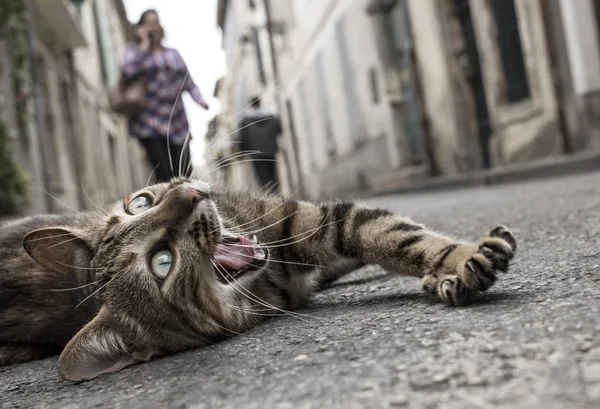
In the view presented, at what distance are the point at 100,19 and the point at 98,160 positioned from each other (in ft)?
19.4

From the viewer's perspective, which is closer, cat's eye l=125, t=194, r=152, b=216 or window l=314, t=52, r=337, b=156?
A: cat's eye l=125, t=194, r=152, b=216

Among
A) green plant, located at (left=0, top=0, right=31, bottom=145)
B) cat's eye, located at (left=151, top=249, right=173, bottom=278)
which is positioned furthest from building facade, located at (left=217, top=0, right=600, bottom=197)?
green plant, located at (left=0, top=0, right=31, bottom=145)

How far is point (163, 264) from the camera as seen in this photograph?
2.11m

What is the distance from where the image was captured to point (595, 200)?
4344mm

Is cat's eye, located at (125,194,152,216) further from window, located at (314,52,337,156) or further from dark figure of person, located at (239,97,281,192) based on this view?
window, located at (314,52,337,156)

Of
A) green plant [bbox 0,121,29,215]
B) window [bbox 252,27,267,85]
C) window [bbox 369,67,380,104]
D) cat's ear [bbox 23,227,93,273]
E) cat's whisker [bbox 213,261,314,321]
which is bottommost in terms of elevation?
cat's whisker [bbox 213,261,314,321]

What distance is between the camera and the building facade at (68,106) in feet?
31.7

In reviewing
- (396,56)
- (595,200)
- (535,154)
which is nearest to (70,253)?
(595,200)

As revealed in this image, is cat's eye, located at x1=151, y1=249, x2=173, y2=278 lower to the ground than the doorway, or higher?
lower

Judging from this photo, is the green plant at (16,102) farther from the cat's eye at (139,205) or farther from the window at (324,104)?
the window at (324,104)

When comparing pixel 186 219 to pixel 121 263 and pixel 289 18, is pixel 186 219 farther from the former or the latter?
pixel 289 18

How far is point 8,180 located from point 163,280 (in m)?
6.97

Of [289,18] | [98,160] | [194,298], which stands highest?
[289,18]

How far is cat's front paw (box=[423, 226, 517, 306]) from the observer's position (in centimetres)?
187
